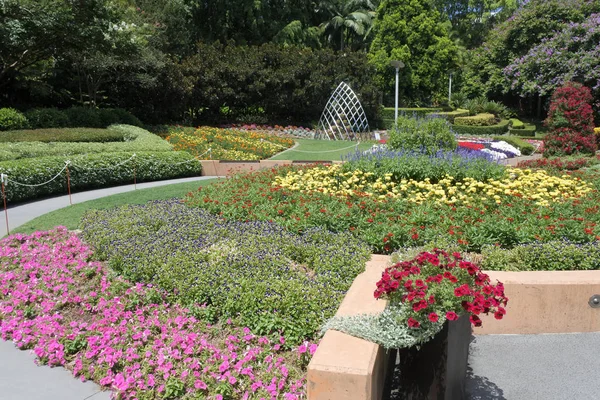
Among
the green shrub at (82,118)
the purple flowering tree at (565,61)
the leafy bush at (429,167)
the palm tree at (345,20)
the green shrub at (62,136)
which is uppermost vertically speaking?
the palm tree at (345,20)

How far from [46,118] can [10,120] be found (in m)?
1.42

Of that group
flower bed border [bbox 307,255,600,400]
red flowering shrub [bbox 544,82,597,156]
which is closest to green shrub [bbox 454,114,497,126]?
red flowering shrub [bbox 544,82,597,156]

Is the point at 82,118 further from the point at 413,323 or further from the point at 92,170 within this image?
the point at 413,323

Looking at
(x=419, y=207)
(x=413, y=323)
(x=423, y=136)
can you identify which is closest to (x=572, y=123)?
(x=423, y=136)

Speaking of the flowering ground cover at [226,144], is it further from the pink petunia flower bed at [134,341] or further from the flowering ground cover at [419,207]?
the pink petunia flower bed at [134,341]

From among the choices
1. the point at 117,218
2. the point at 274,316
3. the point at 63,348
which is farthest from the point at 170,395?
the point at 117,218

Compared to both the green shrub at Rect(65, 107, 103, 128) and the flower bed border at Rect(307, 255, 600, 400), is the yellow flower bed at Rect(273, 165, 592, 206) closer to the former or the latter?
the flower bed border at Rect(307, 255, 600, 400)

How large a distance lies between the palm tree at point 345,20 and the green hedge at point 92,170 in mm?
26307

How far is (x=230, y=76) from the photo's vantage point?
77.0 feet

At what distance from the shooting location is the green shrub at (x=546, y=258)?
4.76 m

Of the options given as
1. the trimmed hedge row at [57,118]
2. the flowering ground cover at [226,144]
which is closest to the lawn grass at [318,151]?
the flowering ground cover at [226,144]

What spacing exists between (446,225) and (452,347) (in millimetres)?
2764

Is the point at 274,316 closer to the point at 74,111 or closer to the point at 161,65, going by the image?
the point at 74,111

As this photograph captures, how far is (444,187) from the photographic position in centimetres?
786
